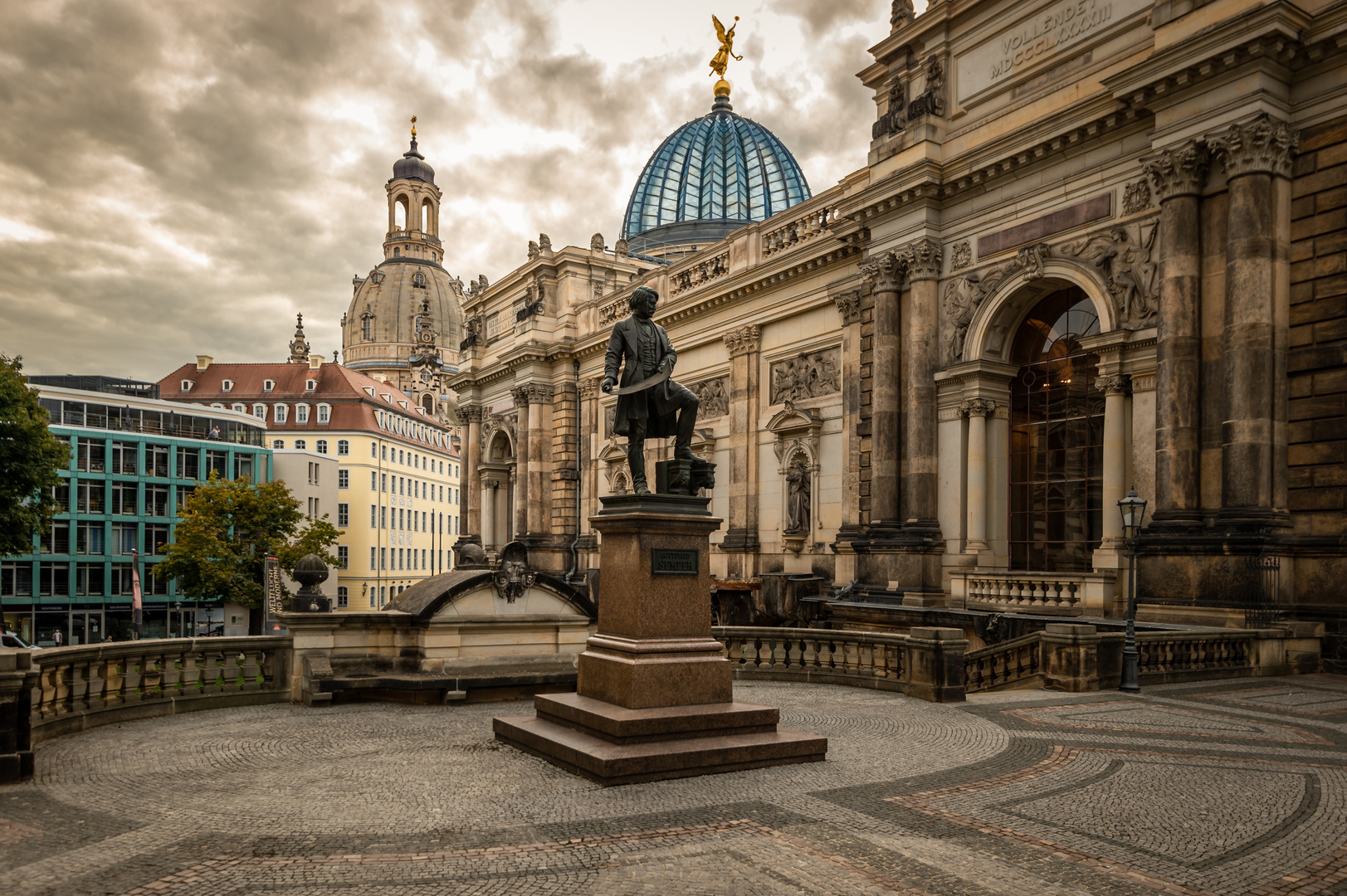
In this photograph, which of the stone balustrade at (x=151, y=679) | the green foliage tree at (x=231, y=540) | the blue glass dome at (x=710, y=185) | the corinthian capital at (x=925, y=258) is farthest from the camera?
the blue glass dome at (x=710, y=185)

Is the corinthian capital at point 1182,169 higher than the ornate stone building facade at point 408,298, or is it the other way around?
the ornate stone building facade at point 408,298

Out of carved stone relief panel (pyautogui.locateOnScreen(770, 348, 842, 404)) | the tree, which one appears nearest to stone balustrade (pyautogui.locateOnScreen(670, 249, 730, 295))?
carved stone relief panel (pyautogui.locateOnScreen(770, 348, 842, 404))

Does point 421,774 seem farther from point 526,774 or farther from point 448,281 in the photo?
point 448,281

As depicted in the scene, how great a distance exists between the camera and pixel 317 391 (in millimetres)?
82062

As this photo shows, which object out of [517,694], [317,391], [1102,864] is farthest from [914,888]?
[317,391]

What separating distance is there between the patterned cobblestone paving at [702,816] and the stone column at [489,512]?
130 feet

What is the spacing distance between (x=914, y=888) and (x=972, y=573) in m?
17.3

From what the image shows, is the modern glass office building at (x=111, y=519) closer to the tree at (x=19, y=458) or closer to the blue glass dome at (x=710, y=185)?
the tree at (x=19, y=458)

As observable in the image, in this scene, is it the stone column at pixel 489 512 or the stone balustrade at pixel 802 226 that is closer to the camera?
the stone balustrade at pixel 802 226

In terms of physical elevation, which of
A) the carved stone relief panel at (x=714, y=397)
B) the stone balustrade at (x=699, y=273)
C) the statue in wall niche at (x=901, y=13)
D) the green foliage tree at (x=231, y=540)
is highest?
the statue in wall niche at (x=901, y=13)

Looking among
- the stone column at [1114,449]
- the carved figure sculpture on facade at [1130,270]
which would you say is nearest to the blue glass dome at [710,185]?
Answer: the carved figure sculpture on facade at [1130,270]

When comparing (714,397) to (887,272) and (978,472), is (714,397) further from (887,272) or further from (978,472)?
(978,472)

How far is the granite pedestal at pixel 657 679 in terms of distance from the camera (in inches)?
352

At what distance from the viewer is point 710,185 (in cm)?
5628
